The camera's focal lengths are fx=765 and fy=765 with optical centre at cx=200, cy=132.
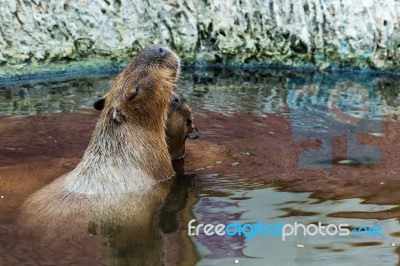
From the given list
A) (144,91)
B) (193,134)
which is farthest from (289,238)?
(193,134)

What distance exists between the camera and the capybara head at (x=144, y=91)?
442 cm

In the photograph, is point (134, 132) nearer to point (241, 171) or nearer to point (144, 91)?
point (144, 91)

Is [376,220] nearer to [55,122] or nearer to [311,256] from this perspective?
[311,256]

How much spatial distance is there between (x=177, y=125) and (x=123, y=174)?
0.74 m

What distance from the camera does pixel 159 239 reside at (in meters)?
3.54

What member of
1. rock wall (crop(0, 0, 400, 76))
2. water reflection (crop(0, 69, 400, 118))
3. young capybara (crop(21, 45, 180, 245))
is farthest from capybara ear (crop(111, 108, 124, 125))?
rock wall (crop(0, 0, 400, 76))

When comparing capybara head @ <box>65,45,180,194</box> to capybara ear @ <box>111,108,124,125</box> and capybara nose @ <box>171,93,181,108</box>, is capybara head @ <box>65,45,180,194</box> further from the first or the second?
capybara nose @ <box>171,93,181,108</box>

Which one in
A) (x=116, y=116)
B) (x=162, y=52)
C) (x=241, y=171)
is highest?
(x=162, y=52)

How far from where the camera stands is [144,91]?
445cm

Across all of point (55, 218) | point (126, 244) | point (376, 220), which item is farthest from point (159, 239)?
point (376, 220)

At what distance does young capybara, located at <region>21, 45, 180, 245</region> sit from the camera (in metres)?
3.88

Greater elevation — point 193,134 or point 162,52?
point 162,52

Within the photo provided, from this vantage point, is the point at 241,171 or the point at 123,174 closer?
the point at 123,174

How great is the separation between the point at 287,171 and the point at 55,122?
2.07 m
